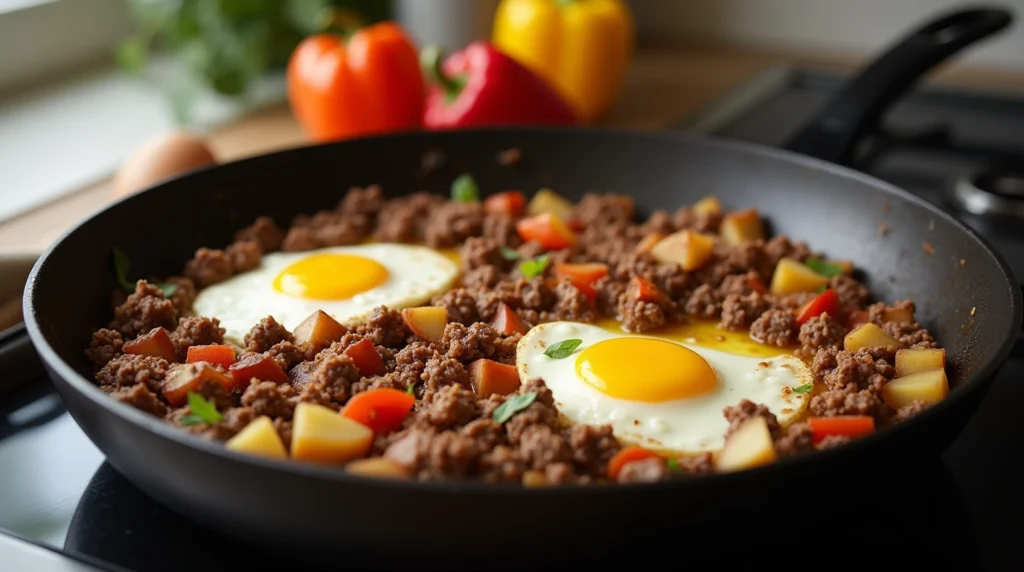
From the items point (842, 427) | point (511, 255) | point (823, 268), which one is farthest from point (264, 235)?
point (842, 427)

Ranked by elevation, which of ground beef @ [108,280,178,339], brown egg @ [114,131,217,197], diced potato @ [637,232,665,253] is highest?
brown egg @ [114,131,217,197]

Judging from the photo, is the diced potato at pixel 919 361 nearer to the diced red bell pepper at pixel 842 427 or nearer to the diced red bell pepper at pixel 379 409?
the diced red bell pepper at pixel 842 427

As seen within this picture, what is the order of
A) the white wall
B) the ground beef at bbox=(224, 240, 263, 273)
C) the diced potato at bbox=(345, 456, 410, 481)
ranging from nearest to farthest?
the diced potato at bbox=(345, 456, 410, 481) < the ground beef at bbox=(224, 240, 263, 273) < the white wall

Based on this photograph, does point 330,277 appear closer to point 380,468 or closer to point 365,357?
point 365,357

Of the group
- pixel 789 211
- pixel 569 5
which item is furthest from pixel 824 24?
pixel 789 211

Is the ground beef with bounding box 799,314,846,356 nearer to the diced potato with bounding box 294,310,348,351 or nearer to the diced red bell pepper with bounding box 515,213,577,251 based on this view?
the diced red bell pepper with bounding box 515,213,577,251

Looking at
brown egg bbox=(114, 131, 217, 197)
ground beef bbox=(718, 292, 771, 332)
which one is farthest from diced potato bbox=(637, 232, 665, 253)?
brown egg bbox=(114, 131, 217, 197)

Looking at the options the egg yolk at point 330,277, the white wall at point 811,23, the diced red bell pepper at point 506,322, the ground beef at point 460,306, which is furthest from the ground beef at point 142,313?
the white wall at point 811,23
